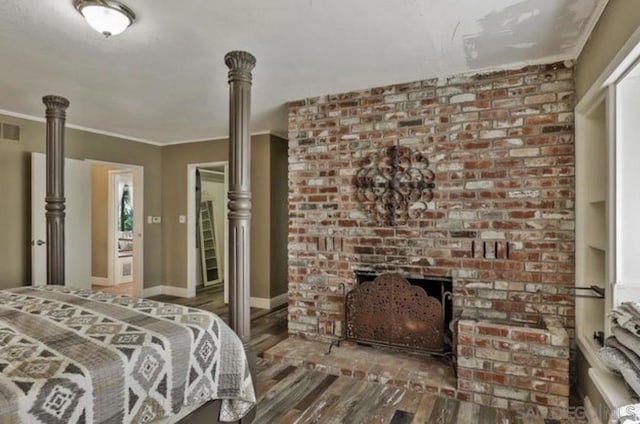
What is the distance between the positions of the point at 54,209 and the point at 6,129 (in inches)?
66.9

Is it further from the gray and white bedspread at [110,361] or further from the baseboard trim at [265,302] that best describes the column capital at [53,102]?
the baseboard trim at [265,302]

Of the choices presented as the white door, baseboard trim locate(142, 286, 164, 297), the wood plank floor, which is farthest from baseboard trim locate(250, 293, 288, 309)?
the white door

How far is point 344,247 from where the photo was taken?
3207 mm

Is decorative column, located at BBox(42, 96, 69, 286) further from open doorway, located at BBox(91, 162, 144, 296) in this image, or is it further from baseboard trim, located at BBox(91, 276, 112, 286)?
baseboard trim, located at BBox(91, 276, 112, 286)

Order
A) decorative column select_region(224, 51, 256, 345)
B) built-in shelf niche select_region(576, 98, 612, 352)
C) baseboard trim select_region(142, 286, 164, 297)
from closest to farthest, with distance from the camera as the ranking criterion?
decorative column select_region(224, 51, 256, 345) → built-in shelf niche select_region(576, 98, 612, 352) → baseboard trim select_region(142, 286, 164, 297)

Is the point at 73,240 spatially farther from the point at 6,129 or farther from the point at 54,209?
the point at 54,209

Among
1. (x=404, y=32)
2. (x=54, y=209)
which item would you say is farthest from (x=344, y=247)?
(x=54, y=209)

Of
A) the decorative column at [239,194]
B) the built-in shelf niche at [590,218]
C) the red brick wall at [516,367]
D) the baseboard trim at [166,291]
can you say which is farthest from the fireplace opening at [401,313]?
the baseboard trim at [166,291]

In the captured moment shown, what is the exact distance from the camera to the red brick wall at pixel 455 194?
8.35ft

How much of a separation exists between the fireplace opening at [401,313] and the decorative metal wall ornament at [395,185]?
0.52 metres

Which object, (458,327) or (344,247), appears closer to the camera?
(458,327)

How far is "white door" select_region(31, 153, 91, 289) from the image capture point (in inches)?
152

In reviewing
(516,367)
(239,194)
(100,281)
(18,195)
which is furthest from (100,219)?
(516,367)

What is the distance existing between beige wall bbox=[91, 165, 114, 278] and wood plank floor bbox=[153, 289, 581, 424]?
460 cm
